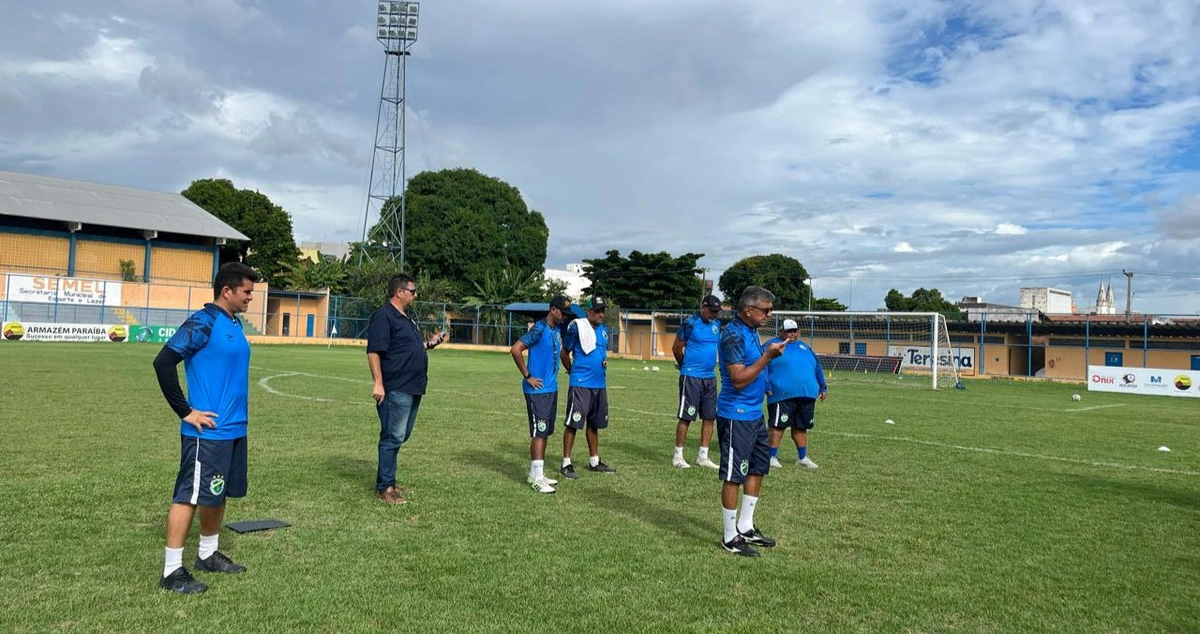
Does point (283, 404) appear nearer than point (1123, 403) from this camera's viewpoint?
Yes

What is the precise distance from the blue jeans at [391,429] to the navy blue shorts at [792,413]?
15.1ft

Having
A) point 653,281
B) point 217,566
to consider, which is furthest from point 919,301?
point 217,566

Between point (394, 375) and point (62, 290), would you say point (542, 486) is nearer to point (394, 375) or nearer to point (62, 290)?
point (394, 375)

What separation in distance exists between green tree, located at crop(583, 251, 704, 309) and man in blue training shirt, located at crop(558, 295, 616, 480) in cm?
5401

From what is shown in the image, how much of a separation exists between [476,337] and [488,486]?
47.9 m

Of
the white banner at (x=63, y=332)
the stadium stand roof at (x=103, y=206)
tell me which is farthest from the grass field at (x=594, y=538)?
the stadium stand roof at (x=103, y=206)

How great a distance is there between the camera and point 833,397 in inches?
868

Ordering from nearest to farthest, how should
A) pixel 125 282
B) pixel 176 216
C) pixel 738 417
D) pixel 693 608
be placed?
1. pixel 693 608
2. pixel 738 417
3. pixel 125 282
4. pixel 176 216

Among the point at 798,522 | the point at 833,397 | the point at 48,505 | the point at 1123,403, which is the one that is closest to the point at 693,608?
the point at 798,522

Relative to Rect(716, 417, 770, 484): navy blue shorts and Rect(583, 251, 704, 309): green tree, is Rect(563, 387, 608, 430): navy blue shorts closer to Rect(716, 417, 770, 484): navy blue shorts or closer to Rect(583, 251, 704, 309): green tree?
Rect(716, 417, 770, 484): navy blue shorts

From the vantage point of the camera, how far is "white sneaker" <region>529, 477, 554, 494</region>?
802 cm

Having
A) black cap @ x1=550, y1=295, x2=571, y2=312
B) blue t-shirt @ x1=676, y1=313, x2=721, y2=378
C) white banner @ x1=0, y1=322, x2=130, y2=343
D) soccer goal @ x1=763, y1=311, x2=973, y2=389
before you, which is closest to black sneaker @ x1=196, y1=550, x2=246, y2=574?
black cap @ x1=550, y1=295, x2=571, y2=312

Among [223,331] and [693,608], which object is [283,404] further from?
[693,608]

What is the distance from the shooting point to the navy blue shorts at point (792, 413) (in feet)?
32.6
